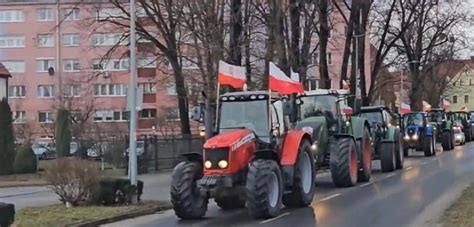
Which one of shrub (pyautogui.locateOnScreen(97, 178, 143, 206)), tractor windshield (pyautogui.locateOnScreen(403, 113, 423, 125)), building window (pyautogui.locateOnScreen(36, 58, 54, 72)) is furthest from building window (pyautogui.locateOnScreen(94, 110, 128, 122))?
shrub (pyautogui.locateOnScreen(97, 178, 143, 206))

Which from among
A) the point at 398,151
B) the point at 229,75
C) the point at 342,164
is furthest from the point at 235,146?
the point at 398,151

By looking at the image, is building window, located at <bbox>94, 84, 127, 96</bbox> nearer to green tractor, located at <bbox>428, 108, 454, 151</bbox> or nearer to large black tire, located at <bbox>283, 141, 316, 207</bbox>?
green tractor, located at <bbox>428, 108, 454, 151</bbox>

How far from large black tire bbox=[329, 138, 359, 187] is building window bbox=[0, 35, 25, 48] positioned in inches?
2748

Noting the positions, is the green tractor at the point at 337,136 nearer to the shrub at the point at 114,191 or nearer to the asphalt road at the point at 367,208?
the asphalt road at the point at 367,208

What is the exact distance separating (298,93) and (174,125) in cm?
5110

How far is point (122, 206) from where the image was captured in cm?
2012

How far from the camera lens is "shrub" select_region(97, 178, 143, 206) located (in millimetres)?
20389

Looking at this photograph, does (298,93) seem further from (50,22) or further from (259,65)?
(50,22)

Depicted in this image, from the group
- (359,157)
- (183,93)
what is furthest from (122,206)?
(183,93)

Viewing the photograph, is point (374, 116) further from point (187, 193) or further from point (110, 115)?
point (110, 115)

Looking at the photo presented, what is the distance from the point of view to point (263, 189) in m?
17.0

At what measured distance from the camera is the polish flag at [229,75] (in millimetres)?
19234

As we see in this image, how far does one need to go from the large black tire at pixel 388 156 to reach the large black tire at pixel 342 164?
656 centimetres

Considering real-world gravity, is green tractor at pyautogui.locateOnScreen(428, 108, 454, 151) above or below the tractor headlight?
above
